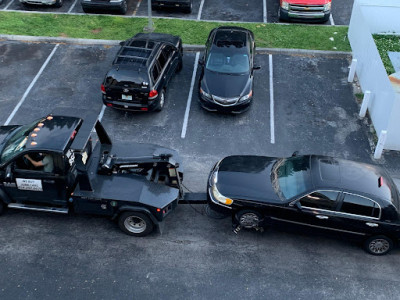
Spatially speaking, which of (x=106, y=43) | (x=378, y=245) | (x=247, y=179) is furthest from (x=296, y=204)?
(x=106, y=43)

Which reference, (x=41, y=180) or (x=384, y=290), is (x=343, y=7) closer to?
(x=384, y=290)

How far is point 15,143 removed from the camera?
9180 mm

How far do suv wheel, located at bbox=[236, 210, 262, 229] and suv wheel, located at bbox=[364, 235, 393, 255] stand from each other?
7.26 feet

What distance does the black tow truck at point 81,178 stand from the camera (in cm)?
862

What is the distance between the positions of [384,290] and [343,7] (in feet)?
46.3

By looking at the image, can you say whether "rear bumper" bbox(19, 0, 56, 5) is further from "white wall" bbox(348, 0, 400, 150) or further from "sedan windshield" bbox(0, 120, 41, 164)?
"white wall" bbox(348, 0, 400, 150)

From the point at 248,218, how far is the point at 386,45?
9.37 m

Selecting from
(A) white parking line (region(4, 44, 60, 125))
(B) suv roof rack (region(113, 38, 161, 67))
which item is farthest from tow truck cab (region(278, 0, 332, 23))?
(A) white parking line (region(4, 44, 60, 125))

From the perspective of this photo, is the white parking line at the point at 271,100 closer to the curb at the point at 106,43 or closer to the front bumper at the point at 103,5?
the curb at the point at 106,43

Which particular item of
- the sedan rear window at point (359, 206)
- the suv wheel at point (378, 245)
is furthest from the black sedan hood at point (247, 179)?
the suv wheel at point (378, 245)

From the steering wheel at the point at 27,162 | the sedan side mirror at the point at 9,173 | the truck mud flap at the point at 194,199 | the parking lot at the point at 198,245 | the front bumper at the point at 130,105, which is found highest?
the steering wheel at the point at 27,162

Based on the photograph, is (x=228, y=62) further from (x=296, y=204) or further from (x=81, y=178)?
(x=81, y=178)

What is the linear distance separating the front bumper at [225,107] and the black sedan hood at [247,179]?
2.88 meters

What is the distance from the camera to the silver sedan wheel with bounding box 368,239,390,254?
8.80m
